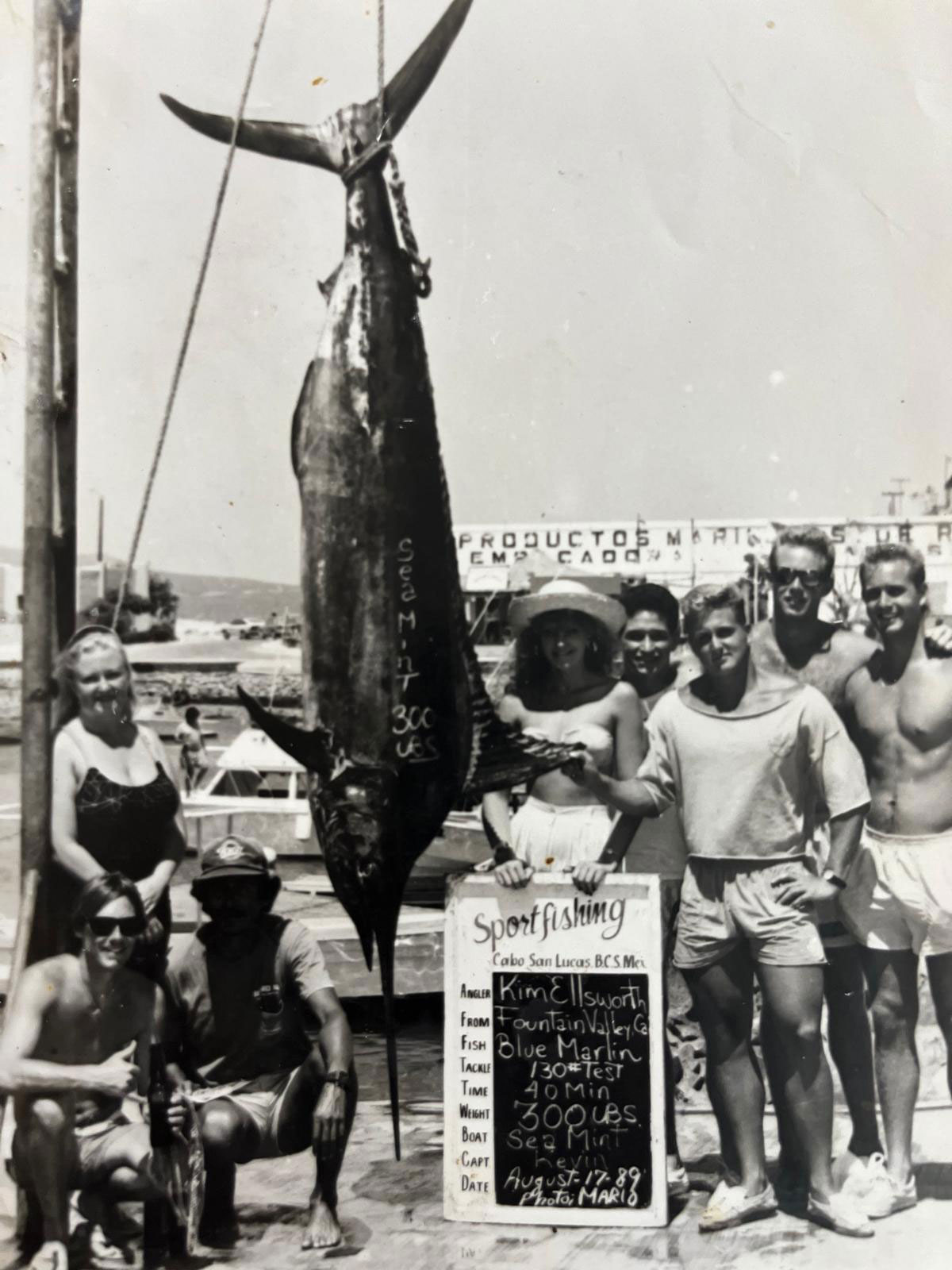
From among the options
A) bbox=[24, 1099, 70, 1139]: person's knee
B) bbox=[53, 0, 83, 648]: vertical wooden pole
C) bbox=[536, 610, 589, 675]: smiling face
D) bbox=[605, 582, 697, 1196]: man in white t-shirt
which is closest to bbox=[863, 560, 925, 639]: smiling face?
bbox=[605, 582, 697, 1196]: man in white t-shirt

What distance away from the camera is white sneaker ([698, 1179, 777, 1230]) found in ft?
9.77

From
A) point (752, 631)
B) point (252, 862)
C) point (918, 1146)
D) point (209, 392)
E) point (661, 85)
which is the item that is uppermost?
point (661, 85)

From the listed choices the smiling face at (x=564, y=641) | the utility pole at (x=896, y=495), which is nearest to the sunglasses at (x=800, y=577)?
the utility pole at (x=896, y=495)

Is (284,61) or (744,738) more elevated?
(284,61)

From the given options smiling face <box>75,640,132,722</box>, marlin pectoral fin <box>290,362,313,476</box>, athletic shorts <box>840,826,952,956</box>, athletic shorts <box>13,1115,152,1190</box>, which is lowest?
athletic shorts <box>13,1115,152,1190</box>

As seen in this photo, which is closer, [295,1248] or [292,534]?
[295,1248]

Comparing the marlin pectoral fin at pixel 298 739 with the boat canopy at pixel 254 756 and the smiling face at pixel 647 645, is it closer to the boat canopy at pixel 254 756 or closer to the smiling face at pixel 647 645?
the boat canopy at pixel 254 756

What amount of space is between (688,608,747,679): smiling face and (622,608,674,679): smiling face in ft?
0.36

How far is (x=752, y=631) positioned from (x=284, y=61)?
2202 millimetres

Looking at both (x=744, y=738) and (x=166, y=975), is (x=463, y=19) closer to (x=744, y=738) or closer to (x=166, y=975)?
(x=744, y=738)

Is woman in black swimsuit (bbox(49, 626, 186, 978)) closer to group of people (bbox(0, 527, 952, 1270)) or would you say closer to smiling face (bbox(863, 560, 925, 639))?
group of people (bbox(0, 527, 952, 1270))

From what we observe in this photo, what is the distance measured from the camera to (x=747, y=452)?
3201 mm

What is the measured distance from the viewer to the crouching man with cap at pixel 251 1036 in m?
3.01

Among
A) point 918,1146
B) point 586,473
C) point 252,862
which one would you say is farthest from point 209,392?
point 918,1146
